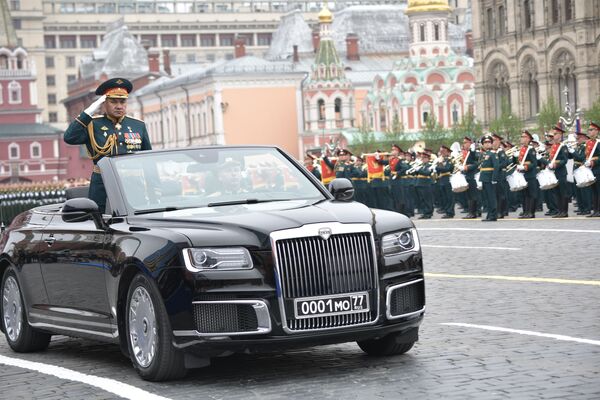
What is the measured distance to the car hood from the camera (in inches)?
352

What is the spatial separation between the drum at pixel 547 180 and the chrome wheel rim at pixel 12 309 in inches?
732

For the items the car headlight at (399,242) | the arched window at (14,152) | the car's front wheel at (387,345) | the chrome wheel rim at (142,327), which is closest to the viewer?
the chrome wheel rim at (142,327)

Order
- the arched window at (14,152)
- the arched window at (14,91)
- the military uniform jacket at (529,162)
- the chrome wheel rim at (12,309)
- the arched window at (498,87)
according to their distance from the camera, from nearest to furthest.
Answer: the chrome wheel rim at (12,309) → the military uniform jacket at (529,162) → the arched window at (498,87) → the arched window at (14,152) → the arched window at (14,91)

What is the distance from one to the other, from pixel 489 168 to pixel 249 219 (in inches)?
871

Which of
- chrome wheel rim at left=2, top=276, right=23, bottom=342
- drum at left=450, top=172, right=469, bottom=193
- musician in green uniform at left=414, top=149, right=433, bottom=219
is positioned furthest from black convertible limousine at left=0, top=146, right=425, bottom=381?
musician in green uniform at left=414, top=149, right=433, bottom=219

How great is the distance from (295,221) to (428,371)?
4.13 feet

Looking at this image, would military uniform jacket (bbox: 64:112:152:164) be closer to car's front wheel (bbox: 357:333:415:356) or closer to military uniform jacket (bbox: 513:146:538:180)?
car's front wheel (bbox: 357:333:415:356)

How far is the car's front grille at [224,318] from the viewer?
8.88 m

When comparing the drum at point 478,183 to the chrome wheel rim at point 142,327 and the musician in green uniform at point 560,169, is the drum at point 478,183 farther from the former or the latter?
the chrome wheel rim at point 142,327

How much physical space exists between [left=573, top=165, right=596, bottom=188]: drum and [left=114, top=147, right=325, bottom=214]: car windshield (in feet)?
58.8

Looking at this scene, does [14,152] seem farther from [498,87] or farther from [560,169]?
[560,169]

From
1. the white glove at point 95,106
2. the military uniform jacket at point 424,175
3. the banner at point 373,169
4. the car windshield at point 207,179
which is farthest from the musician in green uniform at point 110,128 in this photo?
the banner at point 373,169

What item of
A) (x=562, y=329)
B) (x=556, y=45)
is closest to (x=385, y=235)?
(x=562, y=329)

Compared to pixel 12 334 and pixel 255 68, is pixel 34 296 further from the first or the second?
pixel 255 68
